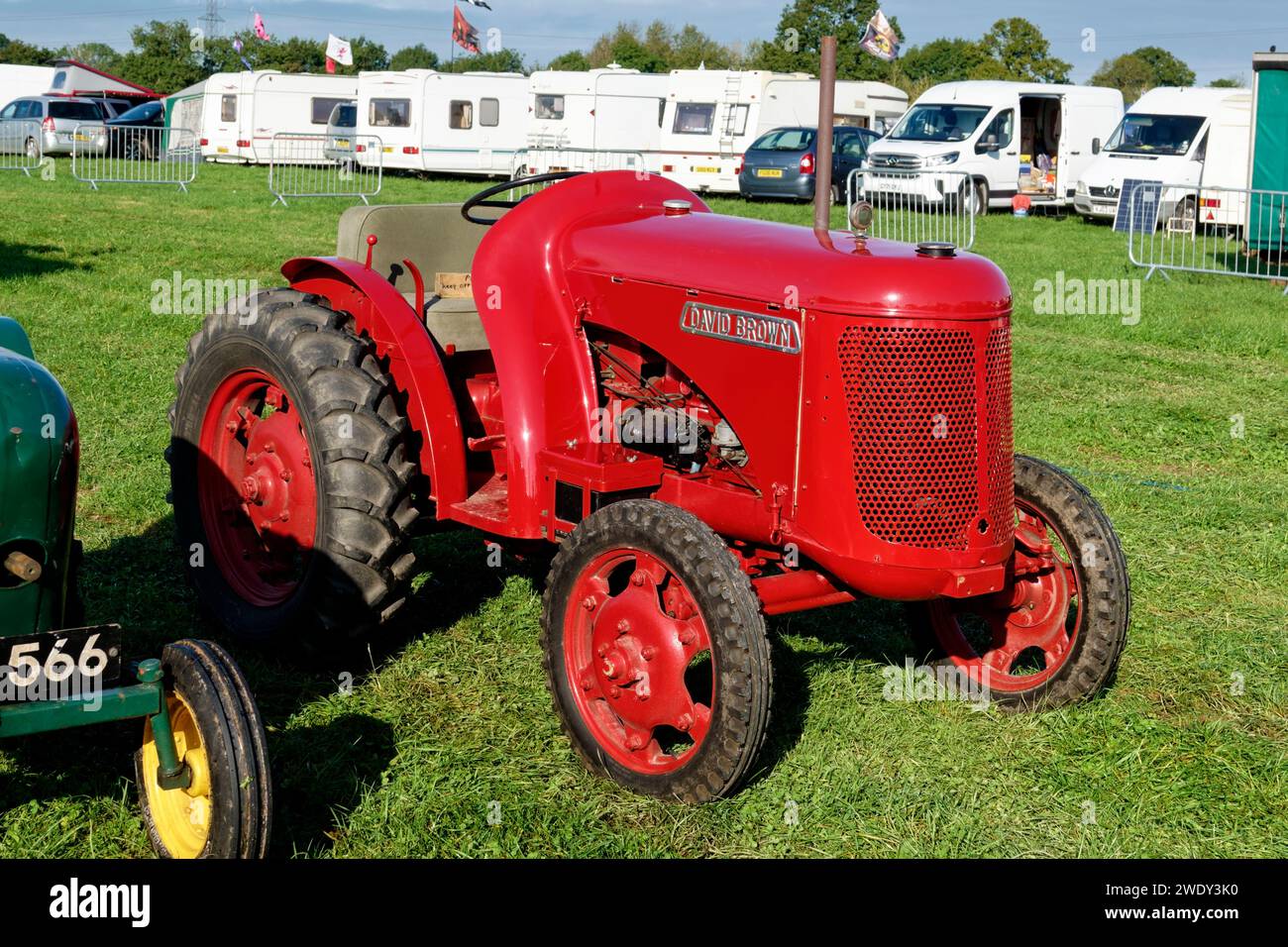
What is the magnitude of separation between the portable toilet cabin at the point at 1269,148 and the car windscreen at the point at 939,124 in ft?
23.8

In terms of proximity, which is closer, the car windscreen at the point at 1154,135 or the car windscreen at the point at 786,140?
the car windscreen at the point at 1154,135

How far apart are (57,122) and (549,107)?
39.3 ft

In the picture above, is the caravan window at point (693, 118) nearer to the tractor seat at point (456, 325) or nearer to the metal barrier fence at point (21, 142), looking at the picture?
the metal barrier fence at point (21, 142)

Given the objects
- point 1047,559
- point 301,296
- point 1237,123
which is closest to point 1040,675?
point 1047,559

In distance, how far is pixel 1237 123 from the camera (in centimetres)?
2145

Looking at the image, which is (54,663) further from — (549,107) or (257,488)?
(549,107)

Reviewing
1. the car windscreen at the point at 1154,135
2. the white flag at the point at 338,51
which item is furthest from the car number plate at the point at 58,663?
the white flag at the point at 338,51

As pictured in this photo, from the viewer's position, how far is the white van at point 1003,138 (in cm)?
2361

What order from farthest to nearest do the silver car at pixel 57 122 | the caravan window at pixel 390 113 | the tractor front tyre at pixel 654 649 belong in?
the caravan window at pixel 390 113, the silver car at pixel 57 122, the tractor front tyre at pixel 654 649

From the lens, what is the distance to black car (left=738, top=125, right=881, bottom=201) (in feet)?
78.5

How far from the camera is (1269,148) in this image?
669 inches

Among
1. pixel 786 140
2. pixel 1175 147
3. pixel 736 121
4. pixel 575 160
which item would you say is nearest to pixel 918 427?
pixel 1175 147

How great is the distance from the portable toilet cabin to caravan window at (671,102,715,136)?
12.3 metres

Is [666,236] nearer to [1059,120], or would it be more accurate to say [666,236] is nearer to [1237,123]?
[1237,123]
